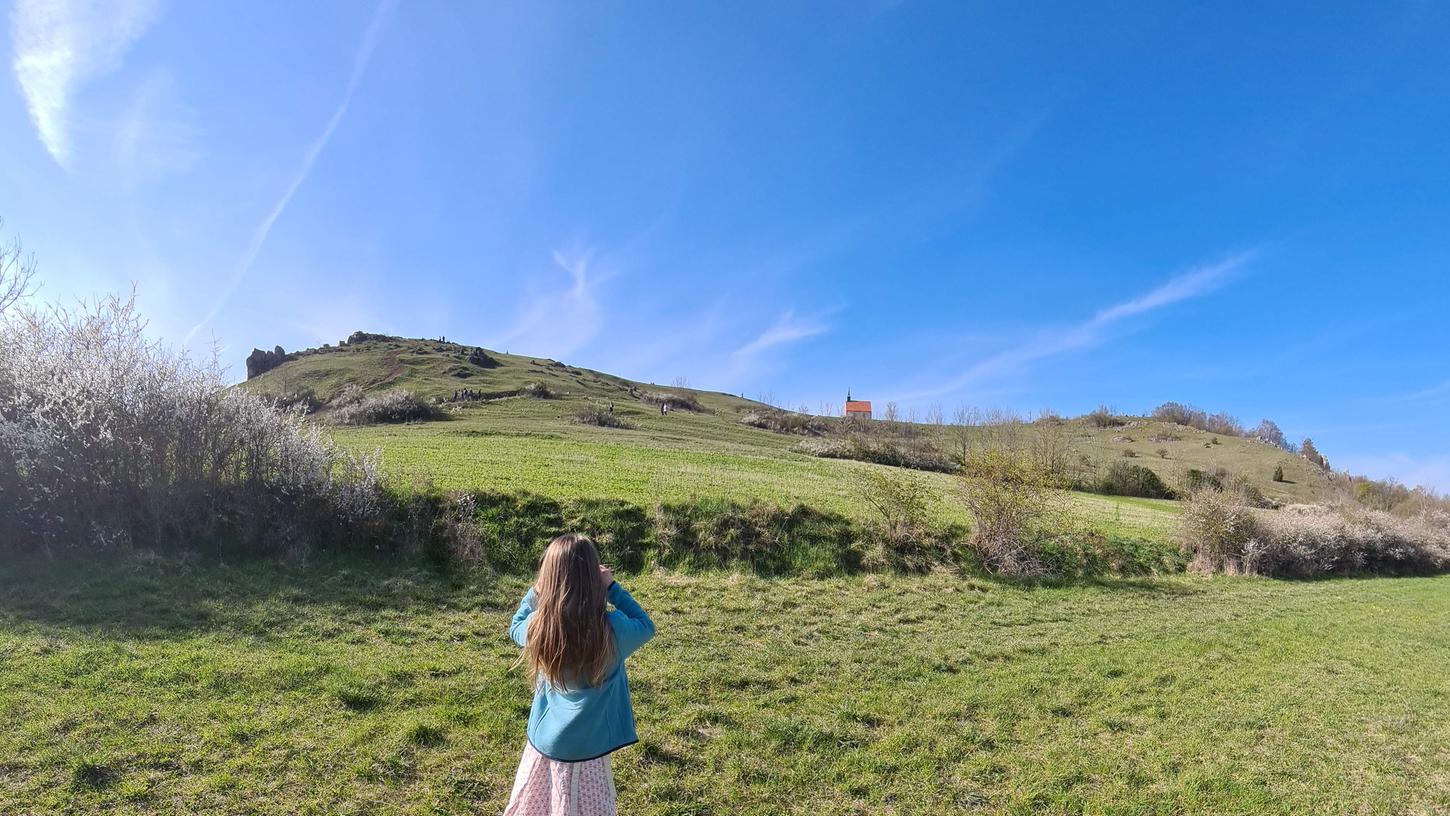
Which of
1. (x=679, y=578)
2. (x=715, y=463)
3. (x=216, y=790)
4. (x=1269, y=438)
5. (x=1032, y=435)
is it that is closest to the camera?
(x=216, y=790)

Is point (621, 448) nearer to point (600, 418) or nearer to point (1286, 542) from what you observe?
point (600, 418)

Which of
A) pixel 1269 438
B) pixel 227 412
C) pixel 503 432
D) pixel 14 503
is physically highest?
pixel 1269 438

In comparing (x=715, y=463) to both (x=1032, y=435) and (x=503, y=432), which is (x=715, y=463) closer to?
(x=503, y=432)

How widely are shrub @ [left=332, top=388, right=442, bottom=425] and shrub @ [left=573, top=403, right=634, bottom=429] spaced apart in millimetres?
11422

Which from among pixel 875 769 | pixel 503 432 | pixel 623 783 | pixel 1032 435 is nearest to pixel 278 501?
pixel 623 783

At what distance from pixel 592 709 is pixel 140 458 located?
13890 mm

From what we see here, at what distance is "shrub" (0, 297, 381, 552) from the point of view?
38.3ft

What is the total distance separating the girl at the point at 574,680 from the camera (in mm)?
3904

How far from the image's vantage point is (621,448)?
112 ft

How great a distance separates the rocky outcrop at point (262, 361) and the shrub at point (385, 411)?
53.7 m

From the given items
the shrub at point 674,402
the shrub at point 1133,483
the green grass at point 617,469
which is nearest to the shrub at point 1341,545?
the green grass at point 617,469

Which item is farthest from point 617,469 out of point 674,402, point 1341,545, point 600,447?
point 674,402

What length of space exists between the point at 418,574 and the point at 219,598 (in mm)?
3507

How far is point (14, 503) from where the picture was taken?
11383 mm
